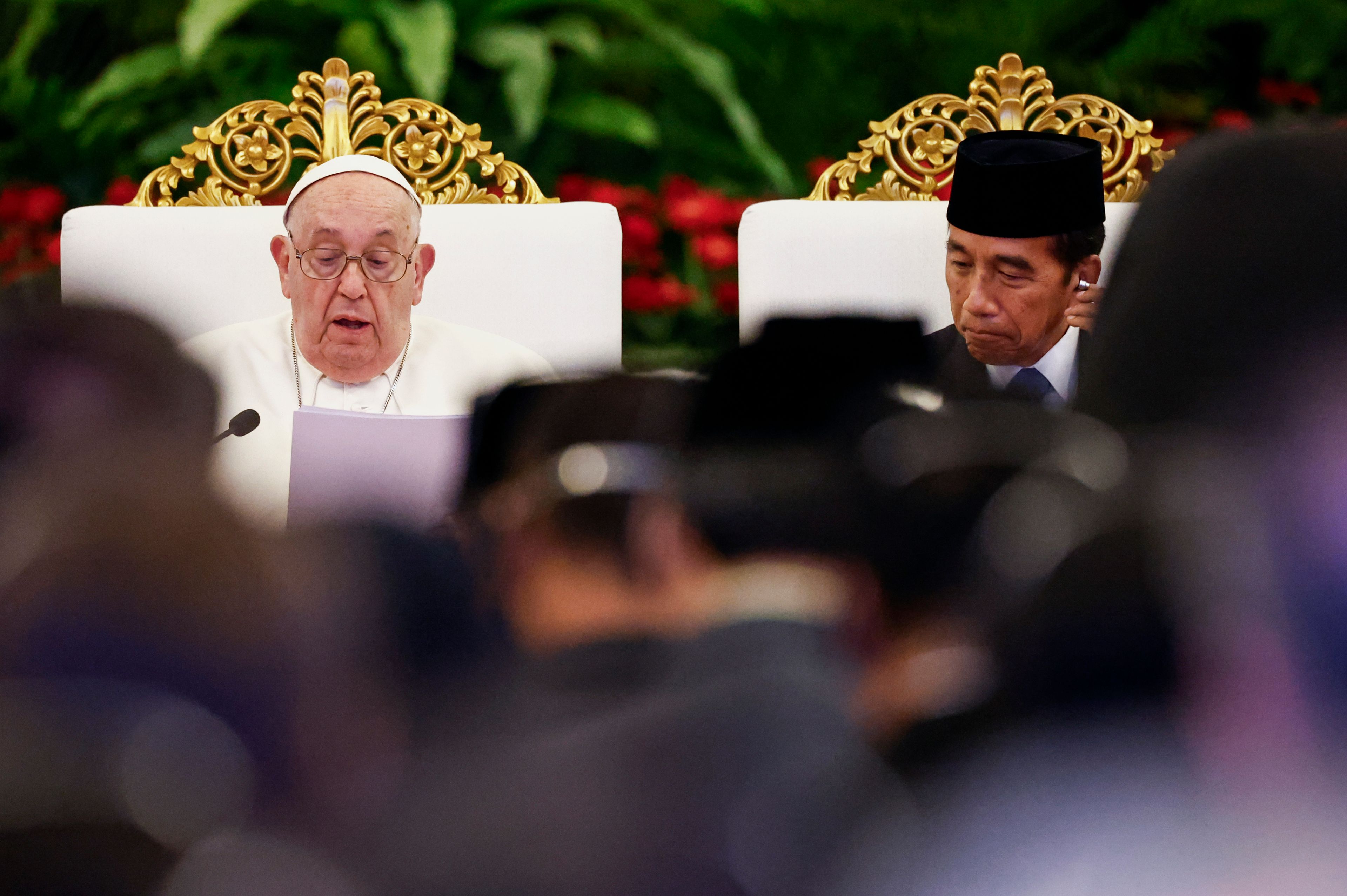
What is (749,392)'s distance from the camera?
28cm

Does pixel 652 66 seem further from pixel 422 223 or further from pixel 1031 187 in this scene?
pixel 1031 187

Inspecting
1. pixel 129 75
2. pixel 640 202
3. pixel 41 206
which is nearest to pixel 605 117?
pixel 640 202

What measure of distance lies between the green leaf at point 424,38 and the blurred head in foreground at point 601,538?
97.1 inches

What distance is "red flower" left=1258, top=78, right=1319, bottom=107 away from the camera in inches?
121

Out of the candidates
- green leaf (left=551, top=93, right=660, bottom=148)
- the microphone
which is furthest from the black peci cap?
the microphone

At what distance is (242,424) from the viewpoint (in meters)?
0.39

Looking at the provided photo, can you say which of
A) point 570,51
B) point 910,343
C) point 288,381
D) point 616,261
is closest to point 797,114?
point 570,51

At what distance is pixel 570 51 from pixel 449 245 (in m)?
1.29

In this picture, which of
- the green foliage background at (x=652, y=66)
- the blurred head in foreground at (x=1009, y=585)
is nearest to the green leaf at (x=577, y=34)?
the green foliage background at (x=652, y=66)

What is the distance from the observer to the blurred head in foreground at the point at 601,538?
0.86ft

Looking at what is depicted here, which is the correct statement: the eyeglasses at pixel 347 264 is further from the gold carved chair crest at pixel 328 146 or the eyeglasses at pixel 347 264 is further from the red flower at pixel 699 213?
the red flower at pixel 699 213

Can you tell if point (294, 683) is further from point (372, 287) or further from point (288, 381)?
point (372, 287)

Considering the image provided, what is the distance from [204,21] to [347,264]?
111 cm

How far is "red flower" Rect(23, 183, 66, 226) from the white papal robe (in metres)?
0.76
